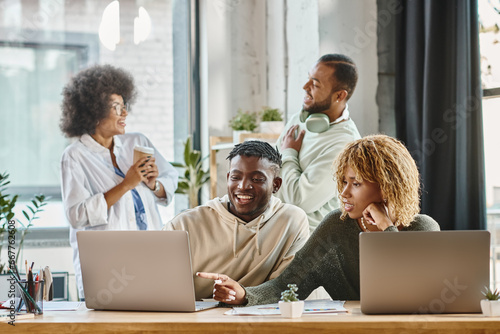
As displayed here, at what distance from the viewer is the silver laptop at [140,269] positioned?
1912 millimetres

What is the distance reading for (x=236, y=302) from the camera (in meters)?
2.09

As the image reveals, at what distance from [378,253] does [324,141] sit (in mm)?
1188

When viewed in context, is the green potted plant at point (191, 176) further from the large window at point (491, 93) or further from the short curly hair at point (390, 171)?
the short curly hair at point (390, 171)

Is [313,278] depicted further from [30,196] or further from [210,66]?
[30,196]

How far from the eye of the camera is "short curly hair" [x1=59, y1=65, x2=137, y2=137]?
11.9ft

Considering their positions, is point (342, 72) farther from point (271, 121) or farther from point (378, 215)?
point (378, 215)

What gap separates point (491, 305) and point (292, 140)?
1.44 meters

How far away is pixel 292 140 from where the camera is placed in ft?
10.2

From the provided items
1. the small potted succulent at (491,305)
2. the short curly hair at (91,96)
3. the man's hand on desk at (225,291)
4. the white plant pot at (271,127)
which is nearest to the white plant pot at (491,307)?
the small potted succulent at (491,305)

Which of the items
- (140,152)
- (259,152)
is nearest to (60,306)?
(259,152)

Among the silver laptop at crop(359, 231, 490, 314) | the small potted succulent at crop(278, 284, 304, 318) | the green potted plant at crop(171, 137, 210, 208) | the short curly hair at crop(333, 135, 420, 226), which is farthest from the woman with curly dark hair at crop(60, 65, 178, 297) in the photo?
the silver laptop at crop(359, 231, 490, 314)

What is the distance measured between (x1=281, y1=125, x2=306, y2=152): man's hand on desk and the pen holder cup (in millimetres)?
1444

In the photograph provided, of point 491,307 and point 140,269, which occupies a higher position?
point 140,269

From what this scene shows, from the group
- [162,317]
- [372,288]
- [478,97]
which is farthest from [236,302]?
[478,97]
